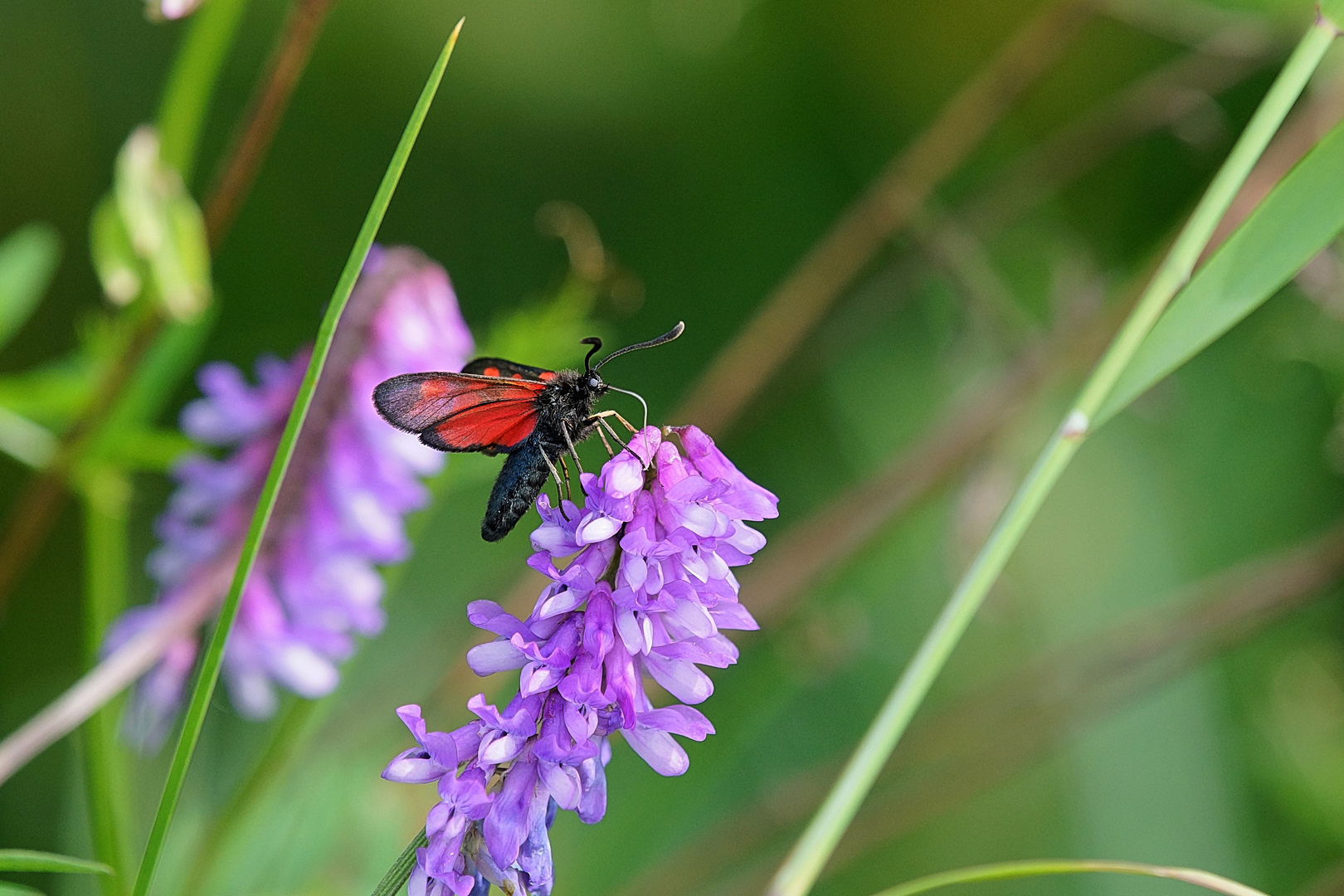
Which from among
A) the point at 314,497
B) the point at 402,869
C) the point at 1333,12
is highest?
the point at 314,497

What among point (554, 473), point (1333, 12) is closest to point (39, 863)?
point (554, 473)

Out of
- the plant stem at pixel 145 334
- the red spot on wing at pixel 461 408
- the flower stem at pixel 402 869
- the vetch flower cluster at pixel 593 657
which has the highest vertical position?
the plant stem at pixel 145 334

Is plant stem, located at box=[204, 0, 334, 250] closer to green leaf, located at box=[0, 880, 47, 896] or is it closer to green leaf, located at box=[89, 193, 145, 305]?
green leaf, located at box=[89, 193, 145, 305]

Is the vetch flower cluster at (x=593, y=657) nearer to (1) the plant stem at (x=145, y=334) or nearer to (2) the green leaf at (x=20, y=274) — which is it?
(1) the plant stem at (x=145, y=334)

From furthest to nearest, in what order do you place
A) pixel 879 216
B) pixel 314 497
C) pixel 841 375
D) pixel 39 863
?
pixel 841 375, pixel 879 216, pixel 314 497, pixel 39 863

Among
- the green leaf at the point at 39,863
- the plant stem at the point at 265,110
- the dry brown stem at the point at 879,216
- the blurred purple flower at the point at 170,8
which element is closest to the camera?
the green leaf at the point at 39,863

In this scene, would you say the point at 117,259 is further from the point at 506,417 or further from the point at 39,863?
the point at 39,863

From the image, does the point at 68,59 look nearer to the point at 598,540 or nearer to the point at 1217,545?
the point at 598,540

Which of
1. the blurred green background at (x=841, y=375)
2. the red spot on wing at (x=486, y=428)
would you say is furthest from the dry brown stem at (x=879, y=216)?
the red spot on wing at (x=486, y=428)
